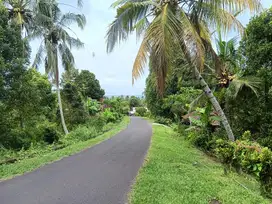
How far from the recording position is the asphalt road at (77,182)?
13.6ft

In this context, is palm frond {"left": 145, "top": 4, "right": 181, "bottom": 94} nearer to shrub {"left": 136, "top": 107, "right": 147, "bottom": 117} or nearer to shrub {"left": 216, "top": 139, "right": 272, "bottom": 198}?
shrub {"left": 216, "top": 139, "right": 272, "bottom": 198}

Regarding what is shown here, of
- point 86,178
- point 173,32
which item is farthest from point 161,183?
point 173,32

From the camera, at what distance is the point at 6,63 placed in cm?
891

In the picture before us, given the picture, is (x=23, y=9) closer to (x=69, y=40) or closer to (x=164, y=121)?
(x=69, y=40)

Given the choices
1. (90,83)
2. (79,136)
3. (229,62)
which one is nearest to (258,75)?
(229,62)

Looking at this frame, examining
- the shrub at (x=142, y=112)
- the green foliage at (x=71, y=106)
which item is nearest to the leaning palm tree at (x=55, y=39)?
the green foliage at (x=71, y=106)

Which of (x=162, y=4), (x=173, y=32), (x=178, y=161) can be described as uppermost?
(x=162, y=4)

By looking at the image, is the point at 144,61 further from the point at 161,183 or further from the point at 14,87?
the point at 14,87

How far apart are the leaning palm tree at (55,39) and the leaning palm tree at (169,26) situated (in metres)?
8.07

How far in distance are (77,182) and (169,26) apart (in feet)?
14.5

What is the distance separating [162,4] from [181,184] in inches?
193

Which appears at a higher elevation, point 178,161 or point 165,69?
point 165,69

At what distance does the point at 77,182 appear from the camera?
506 cm

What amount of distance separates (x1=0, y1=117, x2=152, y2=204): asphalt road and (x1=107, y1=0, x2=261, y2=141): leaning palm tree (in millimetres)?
2636
